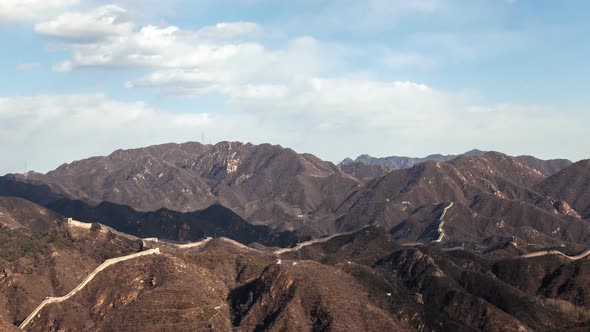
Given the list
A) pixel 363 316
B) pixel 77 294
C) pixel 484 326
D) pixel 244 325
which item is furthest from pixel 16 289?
pixel 484 326

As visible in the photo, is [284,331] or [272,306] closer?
[284,331]

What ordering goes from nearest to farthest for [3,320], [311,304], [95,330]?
[3,320] < [95,330] < [311,304]

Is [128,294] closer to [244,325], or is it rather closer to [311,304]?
[244,325]

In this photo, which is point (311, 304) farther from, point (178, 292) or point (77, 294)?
point (77, 294)

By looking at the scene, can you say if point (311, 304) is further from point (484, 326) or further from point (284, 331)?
point (484, 326)

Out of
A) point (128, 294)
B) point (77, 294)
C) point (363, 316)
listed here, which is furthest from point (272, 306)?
point (77, 294)

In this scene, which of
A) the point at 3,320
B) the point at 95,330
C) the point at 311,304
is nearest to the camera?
the point at 3,320

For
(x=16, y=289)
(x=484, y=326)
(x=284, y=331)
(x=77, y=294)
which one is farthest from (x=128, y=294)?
(x=484, y=326)

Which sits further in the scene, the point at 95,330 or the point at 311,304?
the point at 311,304
